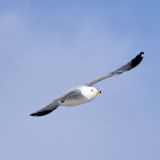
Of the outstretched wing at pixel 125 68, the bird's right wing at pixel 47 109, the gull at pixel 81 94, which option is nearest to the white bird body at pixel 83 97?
the gull at pixel 81 94

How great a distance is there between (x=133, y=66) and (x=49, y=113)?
9.73 meters

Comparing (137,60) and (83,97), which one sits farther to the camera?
(137,60)

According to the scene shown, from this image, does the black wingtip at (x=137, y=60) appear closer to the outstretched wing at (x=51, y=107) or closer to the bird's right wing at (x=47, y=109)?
the outstretched wing at (x=51, y=107)

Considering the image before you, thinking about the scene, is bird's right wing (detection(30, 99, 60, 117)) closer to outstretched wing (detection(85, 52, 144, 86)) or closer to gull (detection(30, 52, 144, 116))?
gull (detection(30, 52, 144, 116))

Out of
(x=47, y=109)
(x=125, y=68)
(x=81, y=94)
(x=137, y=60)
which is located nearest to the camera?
(x=47, y=109)

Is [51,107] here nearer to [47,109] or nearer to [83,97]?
[47,109]

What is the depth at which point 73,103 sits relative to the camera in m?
24.6

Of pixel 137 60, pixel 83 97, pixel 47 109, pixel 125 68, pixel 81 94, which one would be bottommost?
pixel 47 109

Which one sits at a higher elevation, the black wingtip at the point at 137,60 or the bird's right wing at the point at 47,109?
the black wingtip at the point at 137,60

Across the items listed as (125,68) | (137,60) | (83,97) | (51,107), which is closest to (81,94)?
(83,97)

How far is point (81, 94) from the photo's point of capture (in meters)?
25.0

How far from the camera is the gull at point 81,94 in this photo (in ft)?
72.3

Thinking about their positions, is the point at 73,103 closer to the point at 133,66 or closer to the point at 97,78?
the point at 97,78

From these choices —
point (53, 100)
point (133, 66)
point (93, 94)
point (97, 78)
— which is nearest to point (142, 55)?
point (133, 66)
